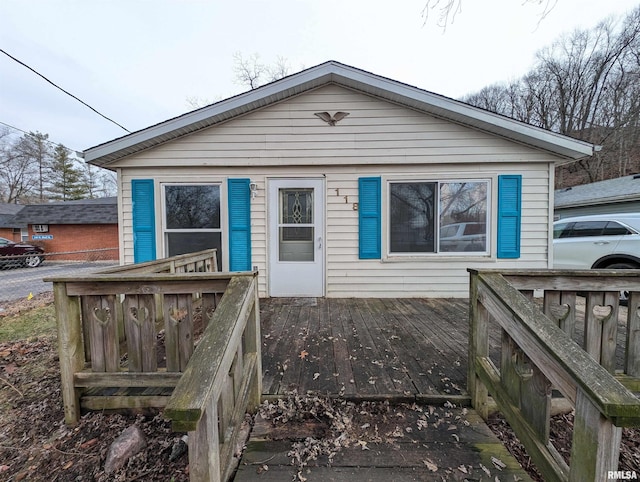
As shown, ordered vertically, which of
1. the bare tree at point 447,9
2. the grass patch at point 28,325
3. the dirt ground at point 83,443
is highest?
the bare tree at point 447,9

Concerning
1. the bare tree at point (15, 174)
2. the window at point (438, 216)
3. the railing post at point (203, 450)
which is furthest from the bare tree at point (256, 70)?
the bare tree at point (15, 174)

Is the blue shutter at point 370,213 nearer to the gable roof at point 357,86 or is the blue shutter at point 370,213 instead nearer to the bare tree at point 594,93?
the gable roof at point 357,86

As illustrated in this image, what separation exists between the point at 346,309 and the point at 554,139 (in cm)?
403

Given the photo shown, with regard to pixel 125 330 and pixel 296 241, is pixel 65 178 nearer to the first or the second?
pixel 296 241

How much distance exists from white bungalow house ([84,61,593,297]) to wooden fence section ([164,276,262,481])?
2748 mm

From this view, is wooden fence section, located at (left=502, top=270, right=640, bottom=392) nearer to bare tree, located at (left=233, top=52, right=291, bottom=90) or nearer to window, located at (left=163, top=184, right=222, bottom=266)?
window, located at (left=163, top=184, right=222, bottom=266)

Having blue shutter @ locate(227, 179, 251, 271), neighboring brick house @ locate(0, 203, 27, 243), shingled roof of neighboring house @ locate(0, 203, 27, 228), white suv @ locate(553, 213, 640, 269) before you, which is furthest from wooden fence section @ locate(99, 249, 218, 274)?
neighboring brick house @ locate(0, 203, 27, 243)

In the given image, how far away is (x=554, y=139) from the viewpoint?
4.16 metres

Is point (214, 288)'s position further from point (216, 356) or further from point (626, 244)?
point (626, 244)

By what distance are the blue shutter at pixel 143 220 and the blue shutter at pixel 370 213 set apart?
136 inches

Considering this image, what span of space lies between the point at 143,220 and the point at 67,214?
1877cm

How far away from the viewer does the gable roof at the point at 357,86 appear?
Result: 417cm

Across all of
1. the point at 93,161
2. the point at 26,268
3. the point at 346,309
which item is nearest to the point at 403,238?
the point at 346,309

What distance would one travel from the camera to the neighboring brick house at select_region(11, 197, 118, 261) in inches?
687
